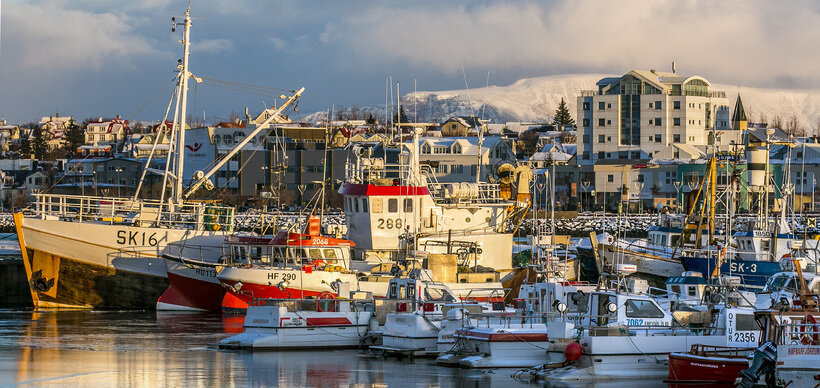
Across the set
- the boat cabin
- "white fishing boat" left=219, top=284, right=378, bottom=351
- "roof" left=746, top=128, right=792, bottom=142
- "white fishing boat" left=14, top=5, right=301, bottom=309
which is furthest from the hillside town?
"white fishing boat" left=219, top=284, right=378, bottom=351

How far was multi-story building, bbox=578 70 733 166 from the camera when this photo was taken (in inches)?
4139

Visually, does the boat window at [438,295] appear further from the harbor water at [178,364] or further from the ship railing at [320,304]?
the harbor water at [178,364]

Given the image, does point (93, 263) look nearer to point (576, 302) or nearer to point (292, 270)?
point (292, 270)

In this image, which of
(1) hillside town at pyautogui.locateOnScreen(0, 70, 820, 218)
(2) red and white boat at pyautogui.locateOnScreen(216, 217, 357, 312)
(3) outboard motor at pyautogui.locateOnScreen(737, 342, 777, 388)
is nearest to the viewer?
(3) outboard motor at pyautogui.locateOnScreen(737, 342, 777, 388)

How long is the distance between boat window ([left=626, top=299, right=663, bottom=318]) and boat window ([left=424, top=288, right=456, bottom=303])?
18.5 ft

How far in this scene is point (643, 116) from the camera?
105438mm

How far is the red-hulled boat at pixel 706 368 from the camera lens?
2223 centimetres

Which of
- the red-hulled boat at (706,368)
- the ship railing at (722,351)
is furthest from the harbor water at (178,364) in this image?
the ship railing at (722,351)

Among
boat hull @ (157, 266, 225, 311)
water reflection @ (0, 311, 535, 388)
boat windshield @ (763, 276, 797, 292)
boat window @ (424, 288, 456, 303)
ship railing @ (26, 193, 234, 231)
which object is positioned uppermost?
ship railing @ (26, 193, 234, 231)

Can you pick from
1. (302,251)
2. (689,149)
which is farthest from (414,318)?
(689,149)

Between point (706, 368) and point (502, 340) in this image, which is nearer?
point (706, 368)

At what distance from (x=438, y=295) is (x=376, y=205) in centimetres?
994

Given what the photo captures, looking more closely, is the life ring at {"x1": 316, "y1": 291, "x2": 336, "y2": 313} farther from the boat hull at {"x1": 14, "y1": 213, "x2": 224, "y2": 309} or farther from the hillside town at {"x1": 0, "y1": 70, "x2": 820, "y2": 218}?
the hillside town at {"x1": 0, "y1": 70, "x2": 820, "y2": 218}

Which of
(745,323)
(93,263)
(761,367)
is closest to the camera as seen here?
(761,367)
